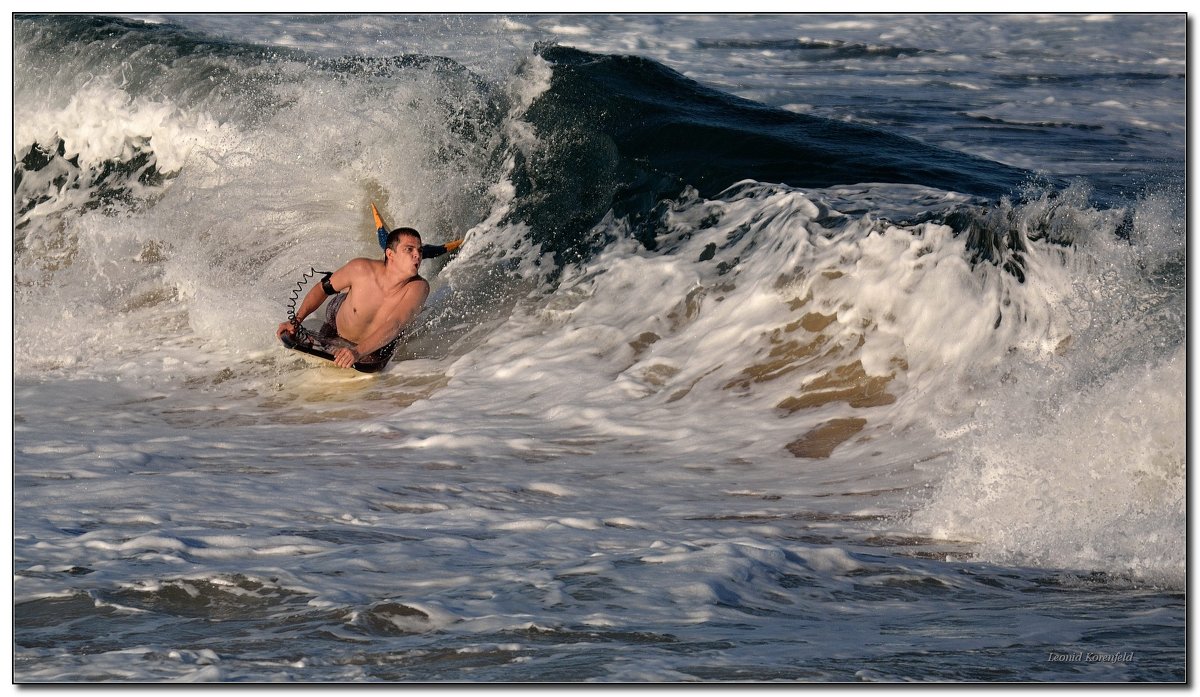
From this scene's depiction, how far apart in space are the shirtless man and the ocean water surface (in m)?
0.23

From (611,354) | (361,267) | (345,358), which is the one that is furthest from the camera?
(361,267)

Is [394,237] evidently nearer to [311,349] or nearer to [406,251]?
→ [406,251]

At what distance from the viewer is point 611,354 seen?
6.78m

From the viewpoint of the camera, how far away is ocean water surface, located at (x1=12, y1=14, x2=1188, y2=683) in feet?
11.4

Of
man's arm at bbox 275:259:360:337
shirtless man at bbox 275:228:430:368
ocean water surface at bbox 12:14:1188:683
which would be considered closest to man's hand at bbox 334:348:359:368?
shirtless man at bbox 275:228:430:368

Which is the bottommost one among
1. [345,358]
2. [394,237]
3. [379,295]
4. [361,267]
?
[345,358]

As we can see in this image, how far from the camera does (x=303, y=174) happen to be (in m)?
9.20

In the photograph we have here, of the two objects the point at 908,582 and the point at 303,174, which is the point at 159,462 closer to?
the point at 908,582

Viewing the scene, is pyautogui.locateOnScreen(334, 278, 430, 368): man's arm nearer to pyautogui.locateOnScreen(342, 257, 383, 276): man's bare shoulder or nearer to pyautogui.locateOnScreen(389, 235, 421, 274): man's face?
pyautogui.locateOnScreen(389, 235, 421, 274): man's face

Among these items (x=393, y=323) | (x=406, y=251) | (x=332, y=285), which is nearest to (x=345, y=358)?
(x=393, y=323)

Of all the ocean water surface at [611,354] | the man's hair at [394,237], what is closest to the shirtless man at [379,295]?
the man's hair at [394,237]

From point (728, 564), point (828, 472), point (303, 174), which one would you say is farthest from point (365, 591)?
point (303, 174)

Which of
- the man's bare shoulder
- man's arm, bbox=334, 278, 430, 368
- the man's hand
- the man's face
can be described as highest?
the man's face

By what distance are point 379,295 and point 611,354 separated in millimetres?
1278
